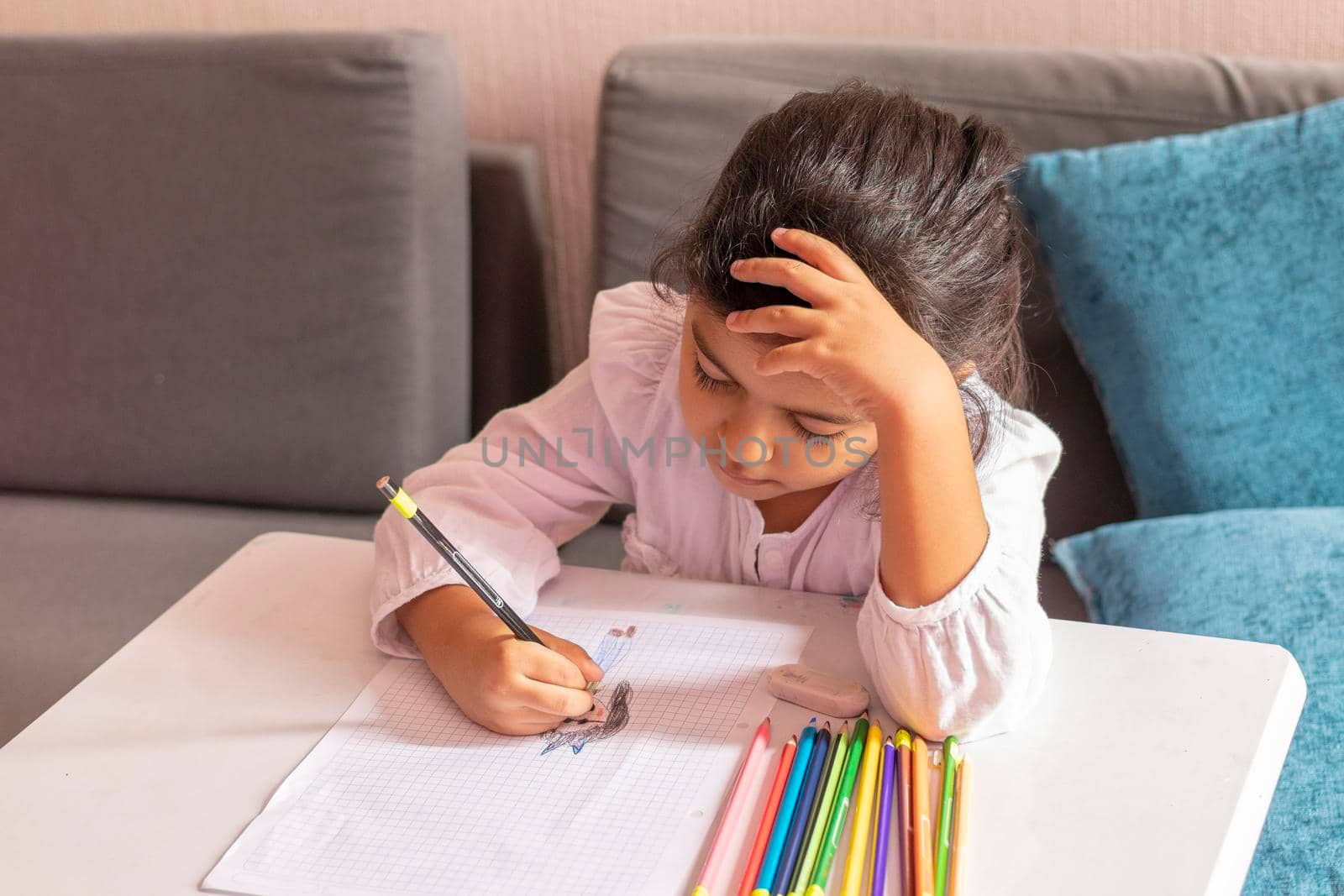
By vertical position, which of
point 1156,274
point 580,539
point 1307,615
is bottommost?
point 580,539

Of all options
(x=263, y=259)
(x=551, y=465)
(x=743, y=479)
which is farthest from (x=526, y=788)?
(x=263, y=259)

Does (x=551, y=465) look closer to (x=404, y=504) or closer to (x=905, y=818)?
(x=404, y=504)

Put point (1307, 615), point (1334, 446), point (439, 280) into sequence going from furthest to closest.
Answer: point (439, 280) < point (1334, 446) < point (1307, 615)

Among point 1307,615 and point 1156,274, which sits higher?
point 1156,274

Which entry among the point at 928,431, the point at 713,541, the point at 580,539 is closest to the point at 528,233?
the point at 580,539

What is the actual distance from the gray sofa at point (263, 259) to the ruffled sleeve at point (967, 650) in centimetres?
65

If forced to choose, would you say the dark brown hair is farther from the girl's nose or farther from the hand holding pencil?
the hand holding pencil

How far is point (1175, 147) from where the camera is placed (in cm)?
131

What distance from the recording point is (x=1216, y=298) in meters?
1.28

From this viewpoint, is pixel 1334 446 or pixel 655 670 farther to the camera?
pixel 1334 446

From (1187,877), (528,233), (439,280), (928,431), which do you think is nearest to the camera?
(1187,877)

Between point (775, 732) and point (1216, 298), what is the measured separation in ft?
2.53

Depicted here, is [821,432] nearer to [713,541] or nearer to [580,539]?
[713,541]

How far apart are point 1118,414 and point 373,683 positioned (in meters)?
0.84
